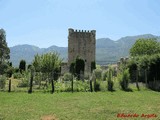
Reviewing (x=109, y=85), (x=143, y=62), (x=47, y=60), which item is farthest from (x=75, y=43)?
(x=109, y=85)

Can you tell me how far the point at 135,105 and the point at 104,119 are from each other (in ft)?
15.1

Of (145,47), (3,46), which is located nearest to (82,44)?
(145,47)

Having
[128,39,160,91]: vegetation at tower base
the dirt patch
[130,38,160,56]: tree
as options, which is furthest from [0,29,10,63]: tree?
the dirt patch

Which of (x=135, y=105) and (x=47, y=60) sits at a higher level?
(x=47, y=60)

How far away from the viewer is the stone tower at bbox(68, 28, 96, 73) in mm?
63281

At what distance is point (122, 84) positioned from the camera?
26781 mm

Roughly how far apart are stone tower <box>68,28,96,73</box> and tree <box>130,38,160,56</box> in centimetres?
897

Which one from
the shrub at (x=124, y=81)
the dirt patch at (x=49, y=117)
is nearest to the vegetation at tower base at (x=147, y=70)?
the shrub at (x=124, y=81)

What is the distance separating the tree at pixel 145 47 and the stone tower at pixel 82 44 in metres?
8.97

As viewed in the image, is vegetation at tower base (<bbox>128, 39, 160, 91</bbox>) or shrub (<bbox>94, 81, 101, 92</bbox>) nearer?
shrub (<bbox>94, 81, 101, 92</bbox>)

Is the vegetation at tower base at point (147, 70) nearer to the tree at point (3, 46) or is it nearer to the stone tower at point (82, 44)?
the stone tower at point (82, 44)

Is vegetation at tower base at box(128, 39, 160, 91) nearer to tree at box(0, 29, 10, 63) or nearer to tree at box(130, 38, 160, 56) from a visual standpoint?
tree at box(130, 38, 160, 56)

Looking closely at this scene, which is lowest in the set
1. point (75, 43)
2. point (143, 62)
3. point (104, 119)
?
point (104, 119)

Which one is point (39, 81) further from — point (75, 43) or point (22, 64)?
point (75, 43)
